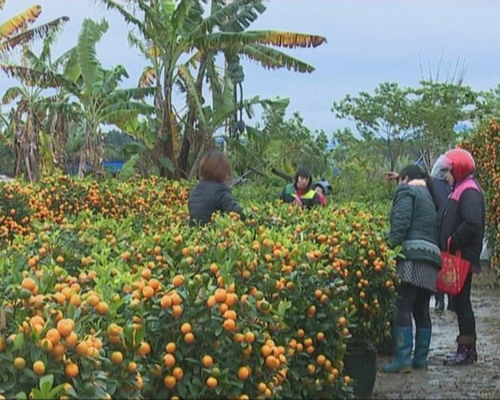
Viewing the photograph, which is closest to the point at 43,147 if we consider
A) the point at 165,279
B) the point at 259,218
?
the point at 259,218

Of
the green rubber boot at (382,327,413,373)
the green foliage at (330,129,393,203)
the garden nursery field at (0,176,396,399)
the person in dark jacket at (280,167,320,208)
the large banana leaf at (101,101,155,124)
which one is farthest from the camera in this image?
the large banana leaf at (101,101,155,124)

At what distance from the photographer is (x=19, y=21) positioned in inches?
1006

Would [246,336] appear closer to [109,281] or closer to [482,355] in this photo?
[109,281]

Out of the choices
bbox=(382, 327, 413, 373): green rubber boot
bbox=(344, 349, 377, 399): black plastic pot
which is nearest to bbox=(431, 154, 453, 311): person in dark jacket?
bbox=(382, 327, 413, 373): green rubber boot

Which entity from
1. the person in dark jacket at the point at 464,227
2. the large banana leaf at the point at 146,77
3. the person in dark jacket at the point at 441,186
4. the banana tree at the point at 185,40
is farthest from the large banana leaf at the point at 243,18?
the person in dark jacket at the point at 464,227

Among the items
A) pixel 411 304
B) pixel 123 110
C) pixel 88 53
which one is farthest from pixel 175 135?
pixel 411 304

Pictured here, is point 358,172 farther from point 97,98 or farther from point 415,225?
point 415,225

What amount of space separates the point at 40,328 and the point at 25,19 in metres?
24.2

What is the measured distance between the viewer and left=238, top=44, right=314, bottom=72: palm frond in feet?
73.7

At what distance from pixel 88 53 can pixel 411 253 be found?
1649 cm

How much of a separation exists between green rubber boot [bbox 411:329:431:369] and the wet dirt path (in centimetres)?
10

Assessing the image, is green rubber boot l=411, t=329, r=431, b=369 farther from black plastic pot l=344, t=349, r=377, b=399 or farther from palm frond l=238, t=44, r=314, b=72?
palm frond l=238, t=44, r=314, b=72

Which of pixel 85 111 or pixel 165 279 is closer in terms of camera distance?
pixel 165 279

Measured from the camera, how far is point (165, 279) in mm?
4359
